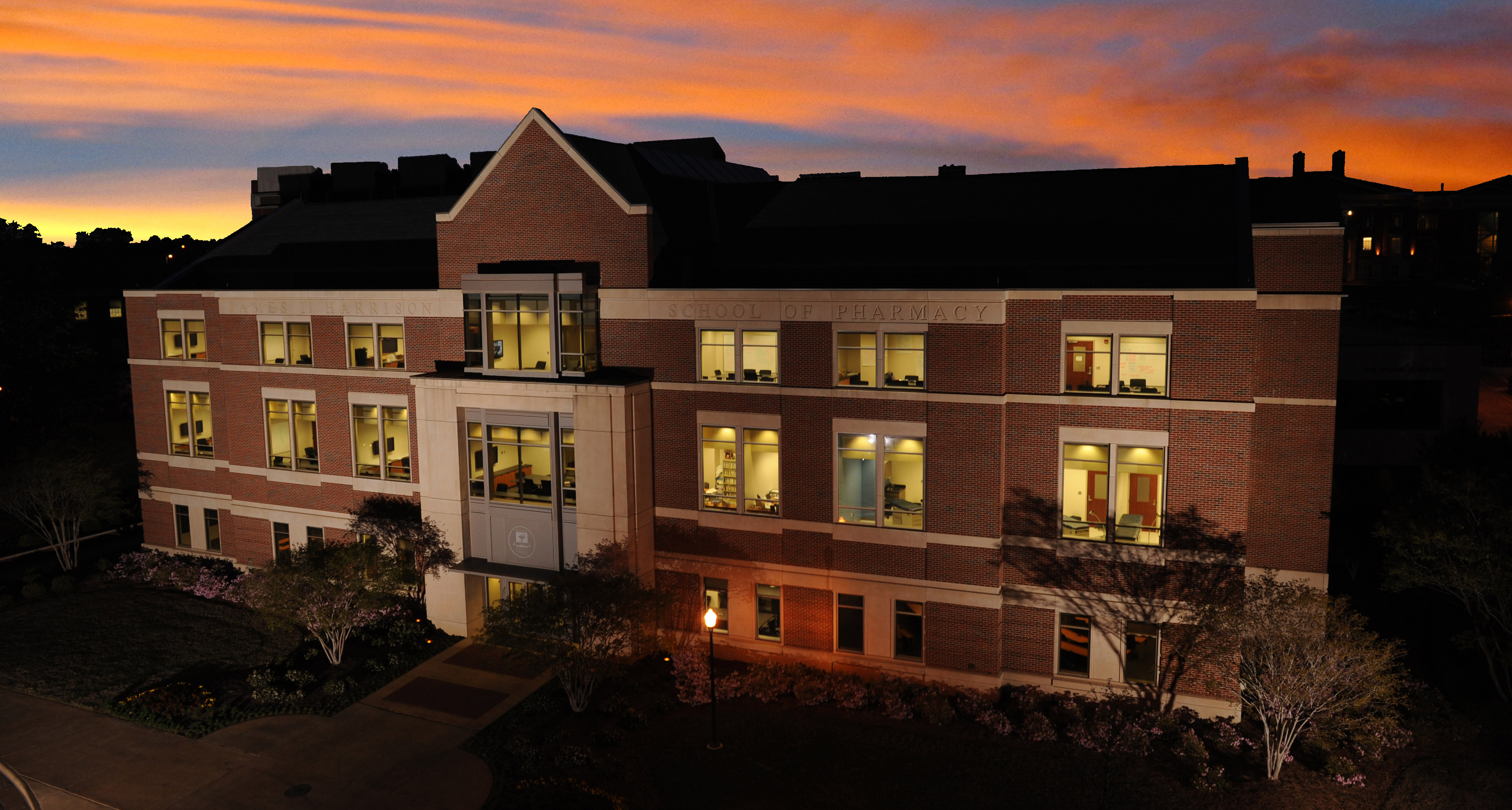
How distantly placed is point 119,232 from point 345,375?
483ft

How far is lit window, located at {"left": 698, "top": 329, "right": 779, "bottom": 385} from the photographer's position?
1099 inches

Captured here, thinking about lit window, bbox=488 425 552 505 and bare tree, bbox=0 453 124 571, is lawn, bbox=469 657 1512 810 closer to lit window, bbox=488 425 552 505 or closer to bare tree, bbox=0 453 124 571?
lit window, bbox=488 425 552 505

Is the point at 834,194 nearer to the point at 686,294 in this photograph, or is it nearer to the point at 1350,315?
the point at 686,294

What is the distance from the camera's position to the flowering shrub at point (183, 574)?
35.7m

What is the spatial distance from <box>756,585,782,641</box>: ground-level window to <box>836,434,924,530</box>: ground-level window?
3.42 metres

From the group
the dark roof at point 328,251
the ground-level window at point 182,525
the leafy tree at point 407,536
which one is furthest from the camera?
the ground-level window at point 182,525

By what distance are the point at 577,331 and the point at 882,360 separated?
30.9 feet

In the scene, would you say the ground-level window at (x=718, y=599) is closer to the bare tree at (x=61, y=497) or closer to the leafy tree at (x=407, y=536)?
the leafy tree at (x=407, y=536)

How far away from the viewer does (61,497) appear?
37.7 meters

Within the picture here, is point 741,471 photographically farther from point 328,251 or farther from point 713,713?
point 328,251

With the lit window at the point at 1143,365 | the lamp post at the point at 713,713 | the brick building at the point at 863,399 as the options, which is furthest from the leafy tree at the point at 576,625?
the lit window at the point at 1143,365

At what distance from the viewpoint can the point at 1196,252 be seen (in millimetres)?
26641

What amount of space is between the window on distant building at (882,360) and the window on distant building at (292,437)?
2069 centimetres

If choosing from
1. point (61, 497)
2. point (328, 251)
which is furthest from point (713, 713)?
point (61, 497)
